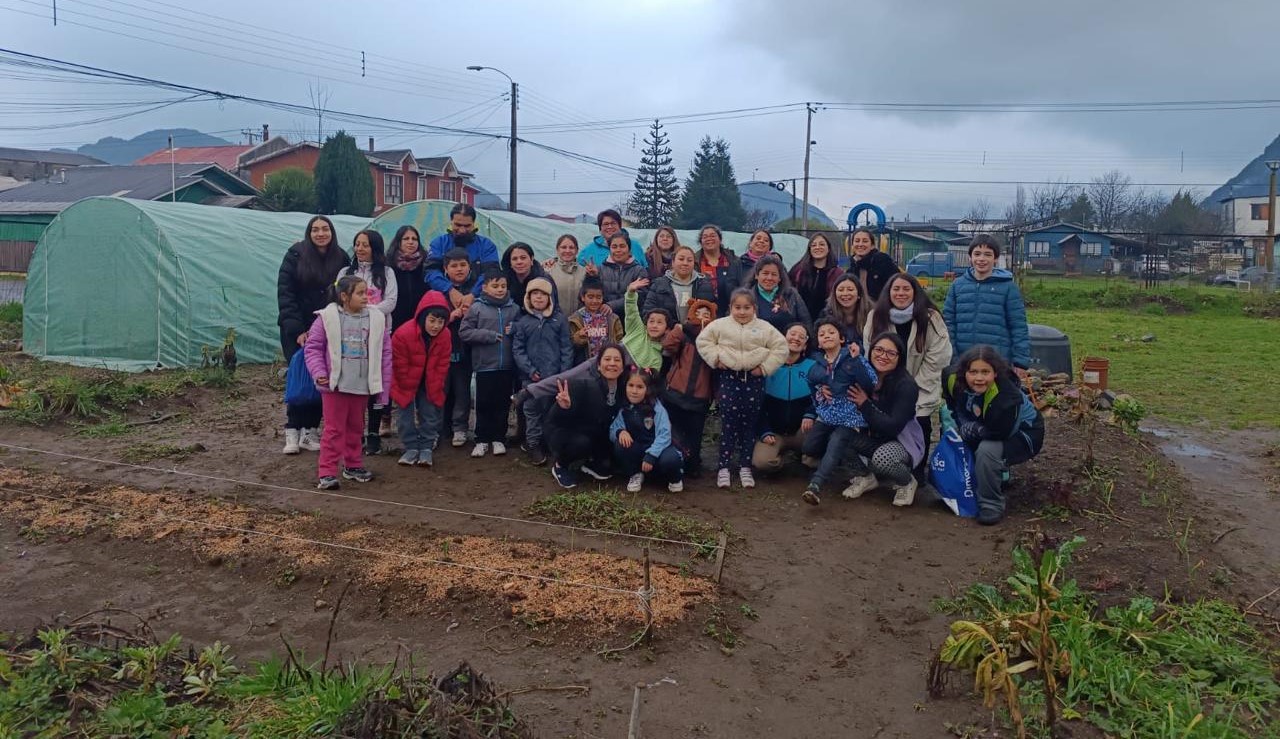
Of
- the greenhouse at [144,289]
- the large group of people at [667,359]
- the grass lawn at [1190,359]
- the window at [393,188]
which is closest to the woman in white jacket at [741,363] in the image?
the large group of people at [667,359]

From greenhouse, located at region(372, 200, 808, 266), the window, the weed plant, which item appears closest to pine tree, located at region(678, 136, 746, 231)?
the window

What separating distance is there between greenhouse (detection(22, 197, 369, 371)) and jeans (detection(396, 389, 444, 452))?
5.66m

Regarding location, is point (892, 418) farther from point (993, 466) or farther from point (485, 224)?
point (485, 224)

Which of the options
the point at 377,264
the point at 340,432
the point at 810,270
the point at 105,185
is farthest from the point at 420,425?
the point at 105,185

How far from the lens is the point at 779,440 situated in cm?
632

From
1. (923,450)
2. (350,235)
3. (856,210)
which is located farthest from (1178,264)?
(923,450)

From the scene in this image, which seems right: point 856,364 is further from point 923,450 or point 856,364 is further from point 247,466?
point 247,466

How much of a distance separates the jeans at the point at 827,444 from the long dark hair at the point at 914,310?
72 cm

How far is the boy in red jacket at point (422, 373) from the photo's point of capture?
651cm

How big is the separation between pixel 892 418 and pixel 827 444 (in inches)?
20.6

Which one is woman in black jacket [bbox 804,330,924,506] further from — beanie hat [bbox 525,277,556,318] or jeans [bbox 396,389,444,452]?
jeans [bbox 396,389,444,452]

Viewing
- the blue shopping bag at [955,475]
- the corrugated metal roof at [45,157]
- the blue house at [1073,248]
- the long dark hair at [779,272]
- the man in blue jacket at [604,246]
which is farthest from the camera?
the corrugated metal roof at [45,157]

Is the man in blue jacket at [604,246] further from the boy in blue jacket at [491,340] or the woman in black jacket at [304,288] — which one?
the woman in black jacket at [304,288]

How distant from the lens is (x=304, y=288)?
7.05m
